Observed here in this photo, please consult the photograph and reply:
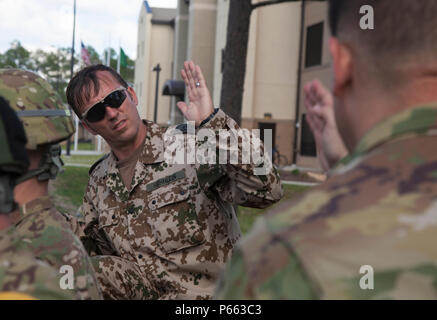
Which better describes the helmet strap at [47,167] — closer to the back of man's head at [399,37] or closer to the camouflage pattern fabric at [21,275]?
the camouflage pattern fabric at [21,275]

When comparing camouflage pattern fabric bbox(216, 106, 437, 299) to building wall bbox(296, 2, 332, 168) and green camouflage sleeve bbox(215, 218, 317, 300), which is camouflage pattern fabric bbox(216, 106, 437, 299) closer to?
green camouflage sleeve bbox(215, 218, 317, 300)

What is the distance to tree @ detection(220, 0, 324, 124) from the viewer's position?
9.61 m

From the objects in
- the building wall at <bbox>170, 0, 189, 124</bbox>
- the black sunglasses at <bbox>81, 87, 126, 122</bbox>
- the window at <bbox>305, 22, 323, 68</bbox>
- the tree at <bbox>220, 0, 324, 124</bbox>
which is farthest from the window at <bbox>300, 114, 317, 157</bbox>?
the black sunglasses at <bbox>81, 87, 126, 122</bbox>

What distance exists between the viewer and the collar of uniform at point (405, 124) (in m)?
1.30

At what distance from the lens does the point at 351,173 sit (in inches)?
51.5

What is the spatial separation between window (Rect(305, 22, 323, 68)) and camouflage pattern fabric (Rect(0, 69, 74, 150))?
24.5 meters

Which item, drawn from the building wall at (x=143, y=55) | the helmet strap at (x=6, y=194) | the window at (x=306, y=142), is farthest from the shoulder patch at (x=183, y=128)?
the building wall at (x=143, y=55)

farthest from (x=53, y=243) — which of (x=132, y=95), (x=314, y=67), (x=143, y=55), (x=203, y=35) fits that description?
(x=143, y=55)

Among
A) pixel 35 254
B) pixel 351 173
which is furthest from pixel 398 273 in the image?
pixel 35 254

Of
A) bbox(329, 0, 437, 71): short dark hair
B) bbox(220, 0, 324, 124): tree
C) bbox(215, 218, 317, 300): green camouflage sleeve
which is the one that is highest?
bbox(220, 0, 324, 124): tree

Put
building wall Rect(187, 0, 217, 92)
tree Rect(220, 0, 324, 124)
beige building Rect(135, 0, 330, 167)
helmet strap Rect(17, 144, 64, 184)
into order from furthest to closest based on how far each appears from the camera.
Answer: building wall Rect(187, 0, 217, 92) → beige building Rect(135, 0, 330, 167) → tree Rect(220, 0, 324, 124) → helmet strap Rect(17, 144, 64, 184)

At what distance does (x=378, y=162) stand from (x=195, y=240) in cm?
222

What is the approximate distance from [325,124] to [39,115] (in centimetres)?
119

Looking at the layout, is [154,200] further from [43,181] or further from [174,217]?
[43,181]
